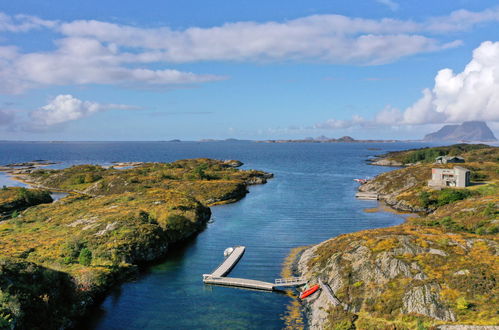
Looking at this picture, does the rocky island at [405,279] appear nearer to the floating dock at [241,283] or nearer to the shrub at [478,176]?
the floating dock at [241,283]

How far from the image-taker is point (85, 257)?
51406 mm

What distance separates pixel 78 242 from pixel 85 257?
4295 millimetres

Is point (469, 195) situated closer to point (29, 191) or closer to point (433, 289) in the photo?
point (433, 289)

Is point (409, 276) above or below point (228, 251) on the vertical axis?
above

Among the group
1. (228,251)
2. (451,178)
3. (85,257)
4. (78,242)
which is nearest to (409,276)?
(228,251)

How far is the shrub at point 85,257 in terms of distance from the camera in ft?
167

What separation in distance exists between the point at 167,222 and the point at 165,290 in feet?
73.6

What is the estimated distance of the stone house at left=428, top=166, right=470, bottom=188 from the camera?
9819 cm

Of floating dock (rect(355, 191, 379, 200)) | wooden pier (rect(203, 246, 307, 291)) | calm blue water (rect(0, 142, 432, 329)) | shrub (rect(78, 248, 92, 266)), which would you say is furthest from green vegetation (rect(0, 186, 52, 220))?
floating dock (rect(355, 191, 379, 200))

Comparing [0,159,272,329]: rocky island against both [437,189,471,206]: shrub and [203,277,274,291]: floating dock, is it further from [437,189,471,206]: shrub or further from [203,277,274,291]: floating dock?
[437,189,471,206]: shrub

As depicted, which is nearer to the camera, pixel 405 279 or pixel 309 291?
pixel 405 279

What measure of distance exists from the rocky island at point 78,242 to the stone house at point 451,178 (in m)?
60.9

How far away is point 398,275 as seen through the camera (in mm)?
40031

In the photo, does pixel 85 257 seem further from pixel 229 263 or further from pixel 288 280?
pixel 288 280
